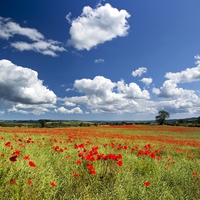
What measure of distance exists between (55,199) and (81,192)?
0.56 metres

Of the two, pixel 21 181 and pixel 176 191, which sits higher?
pixel 21 181

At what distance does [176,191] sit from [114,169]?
69.5 inches

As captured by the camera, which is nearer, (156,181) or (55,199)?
(55,199)

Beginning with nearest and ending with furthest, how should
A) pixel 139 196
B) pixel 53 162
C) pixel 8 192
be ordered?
1. pixel 8 192
2. pixel 139 196
3. pixel 53 162

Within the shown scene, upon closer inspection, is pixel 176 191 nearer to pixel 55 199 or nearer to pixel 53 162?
pixel 55 199

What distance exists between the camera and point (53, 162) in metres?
6.83

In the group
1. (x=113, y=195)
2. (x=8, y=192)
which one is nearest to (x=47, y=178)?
(x=8, y=192)

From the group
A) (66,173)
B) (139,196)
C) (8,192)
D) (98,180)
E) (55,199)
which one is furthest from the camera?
(66,173)

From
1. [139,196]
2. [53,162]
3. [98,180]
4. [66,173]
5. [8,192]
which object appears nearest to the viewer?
[8,192]

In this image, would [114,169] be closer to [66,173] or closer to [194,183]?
[66,173]

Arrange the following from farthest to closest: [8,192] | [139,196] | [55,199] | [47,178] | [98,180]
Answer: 1. [98,180]
2. [47,178]
3. [139,196]
4. [55,199]
5. [8,192]

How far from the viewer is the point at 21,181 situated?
3936 millimetres

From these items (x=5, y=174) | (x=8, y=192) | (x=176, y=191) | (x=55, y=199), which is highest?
(x=5, y=174)

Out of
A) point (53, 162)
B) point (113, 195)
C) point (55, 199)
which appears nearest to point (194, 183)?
point (113, 195)
